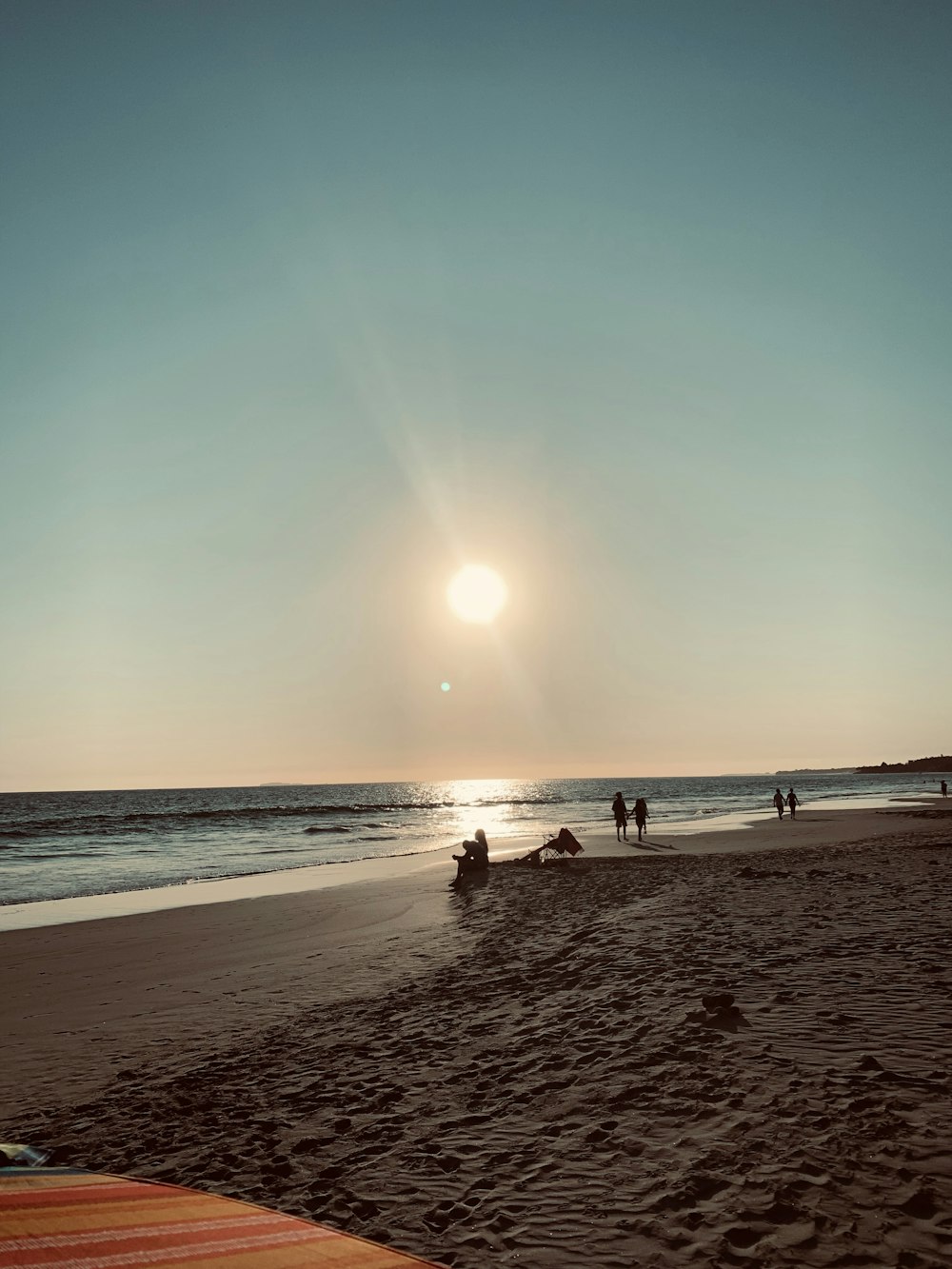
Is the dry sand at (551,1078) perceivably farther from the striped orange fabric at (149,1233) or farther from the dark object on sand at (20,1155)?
the striped orange fabric at (149,1233)

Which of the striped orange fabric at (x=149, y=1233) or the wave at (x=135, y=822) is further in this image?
the wave at (x=135, y=822)

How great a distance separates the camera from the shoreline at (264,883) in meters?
21.2

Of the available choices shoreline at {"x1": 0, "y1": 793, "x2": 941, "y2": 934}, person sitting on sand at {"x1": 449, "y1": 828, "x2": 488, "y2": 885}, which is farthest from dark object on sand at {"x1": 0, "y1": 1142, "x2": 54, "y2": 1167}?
person sitting on sand at {"x1": 449, "y1": 828, "x2": 488, "y2": 885}

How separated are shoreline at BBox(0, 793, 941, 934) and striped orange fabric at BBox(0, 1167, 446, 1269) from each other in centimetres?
1732

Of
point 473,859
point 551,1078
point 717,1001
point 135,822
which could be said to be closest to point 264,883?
point 473,859

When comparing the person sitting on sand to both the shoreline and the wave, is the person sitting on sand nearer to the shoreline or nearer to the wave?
the shoreline

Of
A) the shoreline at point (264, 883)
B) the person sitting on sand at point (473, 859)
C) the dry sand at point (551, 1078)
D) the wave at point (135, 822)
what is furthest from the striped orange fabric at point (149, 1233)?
the wave at point (135, 822)

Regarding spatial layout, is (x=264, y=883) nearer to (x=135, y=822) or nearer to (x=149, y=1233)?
(x=149, y=1233)

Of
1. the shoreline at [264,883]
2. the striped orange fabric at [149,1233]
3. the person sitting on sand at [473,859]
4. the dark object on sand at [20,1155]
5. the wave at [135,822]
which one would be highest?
the striped orange fabric at [149,1233]

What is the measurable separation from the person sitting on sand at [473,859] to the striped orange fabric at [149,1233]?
18.6 meters

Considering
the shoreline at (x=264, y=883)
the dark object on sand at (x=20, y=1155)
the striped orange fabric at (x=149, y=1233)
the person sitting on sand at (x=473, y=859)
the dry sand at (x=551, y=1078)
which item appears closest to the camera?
the striped orange fabric at (x=149, y=1233)

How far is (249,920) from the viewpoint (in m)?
18.0

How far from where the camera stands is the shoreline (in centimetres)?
2117

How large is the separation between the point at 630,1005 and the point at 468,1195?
3877 mm
